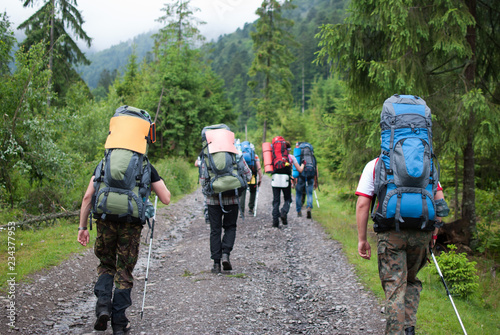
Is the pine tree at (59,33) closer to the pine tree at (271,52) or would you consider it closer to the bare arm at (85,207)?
the bare arm at (85,207)

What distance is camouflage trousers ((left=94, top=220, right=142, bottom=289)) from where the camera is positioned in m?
3.92

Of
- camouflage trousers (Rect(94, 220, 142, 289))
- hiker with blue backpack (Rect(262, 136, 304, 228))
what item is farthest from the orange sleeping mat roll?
hiker with blue backpack (Rect(262, 136, 304, 228))

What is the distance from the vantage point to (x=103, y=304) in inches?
151

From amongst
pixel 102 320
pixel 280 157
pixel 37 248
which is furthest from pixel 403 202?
pixel 280 157

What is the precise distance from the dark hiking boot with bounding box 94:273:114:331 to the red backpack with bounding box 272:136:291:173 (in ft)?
22.5

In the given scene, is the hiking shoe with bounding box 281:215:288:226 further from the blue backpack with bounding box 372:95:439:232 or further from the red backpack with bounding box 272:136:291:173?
the blue backpack with bounding box 372:95:439:232

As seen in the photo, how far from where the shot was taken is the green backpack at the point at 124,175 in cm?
379

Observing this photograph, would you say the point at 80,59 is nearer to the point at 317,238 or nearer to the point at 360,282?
the point at 317,238

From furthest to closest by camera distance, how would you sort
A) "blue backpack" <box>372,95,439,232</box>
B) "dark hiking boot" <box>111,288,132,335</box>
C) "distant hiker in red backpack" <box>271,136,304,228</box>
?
"distant hiker in red backpack" <box>271,136,304,228</box>
"dark hiking boot" <box>111,288,132,335</box>
"blue backpack" <box>372,95,439,232</box>

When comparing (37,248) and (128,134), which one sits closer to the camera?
(128,134)

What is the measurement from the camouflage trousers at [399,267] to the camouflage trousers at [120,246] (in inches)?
99.9

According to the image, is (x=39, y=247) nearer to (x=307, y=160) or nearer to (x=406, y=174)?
(x=406, y=174)

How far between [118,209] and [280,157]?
700cm

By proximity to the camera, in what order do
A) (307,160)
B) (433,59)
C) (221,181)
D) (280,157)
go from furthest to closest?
(307,160) → (280,157) → (433,59) → (221,181)
